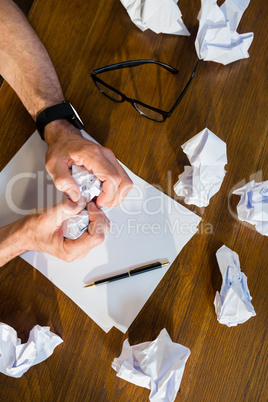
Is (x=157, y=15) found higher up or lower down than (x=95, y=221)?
higher up

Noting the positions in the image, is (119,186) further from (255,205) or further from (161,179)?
(255,205)

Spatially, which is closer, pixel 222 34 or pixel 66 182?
pixel 66 182

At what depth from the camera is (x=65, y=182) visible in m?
0.57

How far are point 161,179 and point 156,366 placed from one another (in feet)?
1.15

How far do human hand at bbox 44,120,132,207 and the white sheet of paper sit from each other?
50 millimetres

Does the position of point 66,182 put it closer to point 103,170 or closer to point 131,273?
point 103,170

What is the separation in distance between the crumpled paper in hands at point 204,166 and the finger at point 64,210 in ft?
0.67

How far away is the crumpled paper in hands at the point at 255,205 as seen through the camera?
2.17 feet

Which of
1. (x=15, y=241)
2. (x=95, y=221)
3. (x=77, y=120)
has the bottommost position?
(x=15, y=241)

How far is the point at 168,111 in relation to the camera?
0.69 metres

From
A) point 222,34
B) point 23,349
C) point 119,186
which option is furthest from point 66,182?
point 222,34

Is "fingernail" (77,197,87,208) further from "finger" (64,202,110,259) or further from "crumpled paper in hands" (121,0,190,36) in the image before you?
"crumpled paper in hands" (121,0,190,36)

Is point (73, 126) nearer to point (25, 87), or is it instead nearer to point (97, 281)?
point (25, 87)

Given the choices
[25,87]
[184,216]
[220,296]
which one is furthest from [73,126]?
[220,296]
